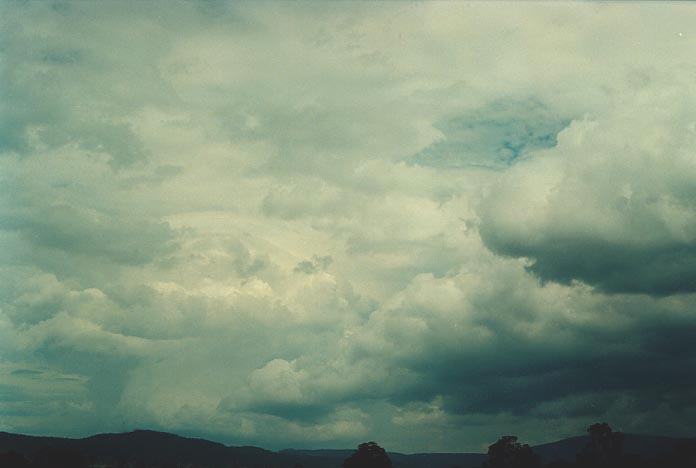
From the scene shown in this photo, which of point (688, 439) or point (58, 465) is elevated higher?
point (688, 439)

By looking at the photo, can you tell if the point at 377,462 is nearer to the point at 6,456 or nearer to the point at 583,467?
the point at 583,467

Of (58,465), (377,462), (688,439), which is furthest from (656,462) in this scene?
(58,465)

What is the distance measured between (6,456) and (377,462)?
102m

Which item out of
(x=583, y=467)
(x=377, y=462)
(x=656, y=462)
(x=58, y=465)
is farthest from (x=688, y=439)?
(x=58, y=465)

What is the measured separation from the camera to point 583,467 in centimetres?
19812

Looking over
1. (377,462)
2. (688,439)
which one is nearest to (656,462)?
(688,439)

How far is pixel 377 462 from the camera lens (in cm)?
19850

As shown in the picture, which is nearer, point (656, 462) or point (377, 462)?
point (656, 462)

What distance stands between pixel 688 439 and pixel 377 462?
8587 cm

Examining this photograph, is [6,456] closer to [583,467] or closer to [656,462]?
[583,467]

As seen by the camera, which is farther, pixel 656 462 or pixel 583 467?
pixel 583 467

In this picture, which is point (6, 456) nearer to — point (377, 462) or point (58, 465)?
point (58, 465)

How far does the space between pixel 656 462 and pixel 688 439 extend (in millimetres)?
13034

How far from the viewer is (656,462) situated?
604ft
